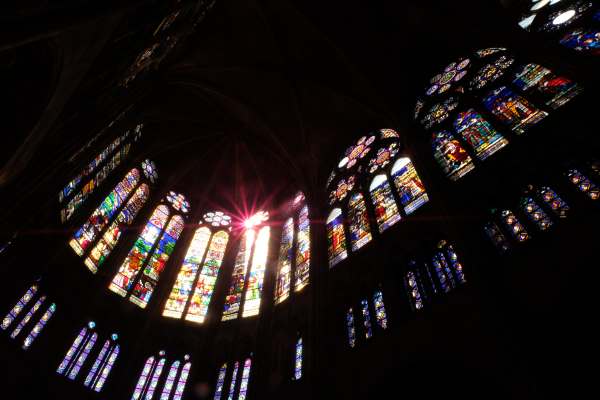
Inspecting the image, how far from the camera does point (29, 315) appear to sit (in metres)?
8.30

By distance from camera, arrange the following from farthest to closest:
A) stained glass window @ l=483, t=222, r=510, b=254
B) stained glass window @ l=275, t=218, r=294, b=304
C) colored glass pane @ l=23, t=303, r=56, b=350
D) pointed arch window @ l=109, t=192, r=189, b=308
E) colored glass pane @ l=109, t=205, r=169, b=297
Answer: pointed arch window @ l=109, t=192, r=189, b=308 → colored glass pane @ l=109, t=205, r=169, b=297 → stained glass window @ l=275, t=218, r=294, b=304 → colored glass pane @ l=23, t=303, r=56, b=350 → stained glass window @ l=483, t=222, r=510, b=254

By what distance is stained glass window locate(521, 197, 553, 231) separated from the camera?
605cm

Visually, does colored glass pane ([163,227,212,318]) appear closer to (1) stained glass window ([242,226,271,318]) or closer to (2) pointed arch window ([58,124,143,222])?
(1) stained glass window ([242,226,271,318])

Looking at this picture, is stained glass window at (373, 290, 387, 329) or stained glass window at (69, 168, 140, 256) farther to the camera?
stained glass window at (69, 168, 140, 256)

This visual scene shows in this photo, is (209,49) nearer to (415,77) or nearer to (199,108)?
(199,108)

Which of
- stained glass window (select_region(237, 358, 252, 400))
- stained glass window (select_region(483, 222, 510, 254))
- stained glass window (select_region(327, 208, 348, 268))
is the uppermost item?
stained glass window (select_region(327, 208, 348, 268))

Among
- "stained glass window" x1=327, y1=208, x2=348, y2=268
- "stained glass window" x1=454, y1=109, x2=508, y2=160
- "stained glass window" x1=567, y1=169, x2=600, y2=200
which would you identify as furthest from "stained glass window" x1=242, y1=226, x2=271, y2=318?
"stained glass window" x1=567, y1=169, x2=600, y2=200

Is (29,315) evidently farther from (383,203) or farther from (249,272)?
(383,203)

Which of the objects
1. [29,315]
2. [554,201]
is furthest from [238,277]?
[554,201]

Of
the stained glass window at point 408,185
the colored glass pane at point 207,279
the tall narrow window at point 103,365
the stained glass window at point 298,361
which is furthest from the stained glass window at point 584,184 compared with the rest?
the tall narrow window at point 103,365

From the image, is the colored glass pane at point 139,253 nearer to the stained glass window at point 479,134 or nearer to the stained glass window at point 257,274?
the stained glass window at point 257,274

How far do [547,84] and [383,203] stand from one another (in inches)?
163

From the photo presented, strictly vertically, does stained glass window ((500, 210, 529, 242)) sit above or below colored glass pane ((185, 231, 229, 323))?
below

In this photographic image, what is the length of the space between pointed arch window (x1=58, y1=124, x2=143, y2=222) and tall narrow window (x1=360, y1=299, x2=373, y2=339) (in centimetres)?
706
